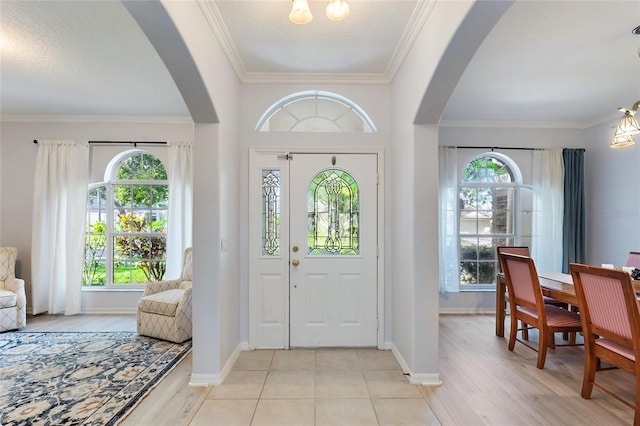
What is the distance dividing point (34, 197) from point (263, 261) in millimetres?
3593

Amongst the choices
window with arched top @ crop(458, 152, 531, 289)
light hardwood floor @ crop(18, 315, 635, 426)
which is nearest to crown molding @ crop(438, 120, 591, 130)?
window with arched top @ crop(458, 152, 531, 289)

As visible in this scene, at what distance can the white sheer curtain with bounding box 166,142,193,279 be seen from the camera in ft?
14.2

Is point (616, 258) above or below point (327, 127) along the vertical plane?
below

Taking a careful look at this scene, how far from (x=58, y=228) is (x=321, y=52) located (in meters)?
4.27

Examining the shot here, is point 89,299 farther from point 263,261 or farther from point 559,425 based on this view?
point 559,425

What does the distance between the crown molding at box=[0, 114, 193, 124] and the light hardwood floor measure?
327 cm

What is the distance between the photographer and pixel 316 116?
3463 mm

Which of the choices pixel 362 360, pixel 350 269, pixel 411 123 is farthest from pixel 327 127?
pixel 362 360

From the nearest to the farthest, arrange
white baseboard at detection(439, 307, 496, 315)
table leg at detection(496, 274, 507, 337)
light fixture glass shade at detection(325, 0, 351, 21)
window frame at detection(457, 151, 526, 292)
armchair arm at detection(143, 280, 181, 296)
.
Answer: light fixture glass shade at detection(325, 0, 351, 21) < table leg at detection(496, 274, 507, 337) < armchair arm at detection(143, 280, 181, 296) < white baseboard at detection(439, 307, 496, 315) < window frame at detection(457, 151, 526, 292)

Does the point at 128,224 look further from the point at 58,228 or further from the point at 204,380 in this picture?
the point at 204,380

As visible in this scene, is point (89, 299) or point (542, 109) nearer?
point (542, 109)

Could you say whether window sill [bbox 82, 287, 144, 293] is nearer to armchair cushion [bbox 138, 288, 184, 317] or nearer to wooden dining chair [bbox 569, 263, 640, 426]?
armchair cushion [bbox 138, 288, 184, 317]

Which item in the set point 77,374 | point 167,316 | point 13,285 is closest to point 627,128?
point 167,316

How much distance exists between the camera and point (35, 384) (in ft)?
8.23
